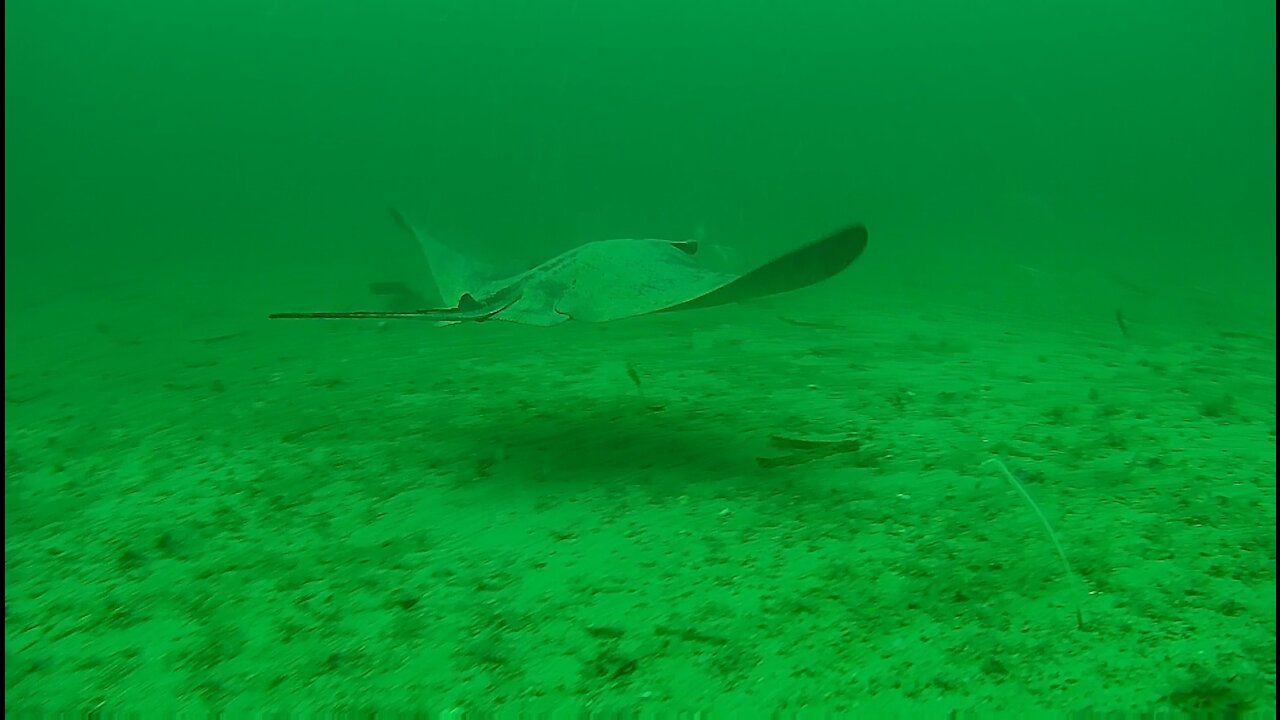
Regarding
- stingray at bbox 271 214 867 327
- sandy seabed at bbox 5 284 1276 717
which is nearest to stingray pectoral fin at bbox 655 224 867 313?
stingray at bbox 271 214 867 327

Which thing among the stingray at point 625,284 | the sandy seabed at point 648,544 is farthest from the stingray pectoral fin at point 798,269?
the sandy seabed at point 648,544

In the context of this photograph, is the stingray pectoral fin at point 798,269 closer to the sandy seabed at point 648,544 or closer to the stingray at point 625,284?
the stingray at point 625,284

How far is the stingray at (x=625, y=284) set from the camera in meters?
2.20

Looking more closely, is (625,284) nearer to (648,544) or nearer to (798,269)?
(798,269)

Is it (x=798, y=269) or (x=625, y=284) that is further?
(x=625, y=284)

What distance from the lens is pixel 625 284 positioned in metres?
2.65

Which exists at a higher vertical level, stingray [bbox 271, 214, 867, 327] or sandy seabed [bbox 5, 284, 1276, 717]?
stingray [bbox 271, 214, 867, 327]

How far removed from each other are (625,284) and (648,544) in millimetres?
983

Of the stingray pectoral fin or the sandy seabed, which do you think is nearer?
the sandy seabed

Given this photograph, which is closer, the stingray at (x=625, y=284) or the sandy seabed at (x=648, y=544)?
the sandy seabed at (x=648, y=544)

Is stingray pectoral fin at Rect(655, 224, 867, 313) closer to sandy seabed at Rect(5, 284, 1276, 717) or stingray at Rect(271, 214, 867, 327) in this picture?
stingray at Rect(271, 214, 867, 327)

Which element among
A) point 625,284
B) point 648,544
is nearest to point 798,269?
point 625,284

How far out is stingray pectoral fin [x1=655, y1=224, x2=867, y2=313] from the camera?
2.17 meters

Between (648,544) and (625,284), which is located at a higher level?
(625,284)
